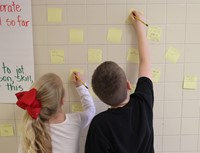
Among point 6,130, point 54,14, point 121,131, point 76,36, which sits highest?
point 54,14

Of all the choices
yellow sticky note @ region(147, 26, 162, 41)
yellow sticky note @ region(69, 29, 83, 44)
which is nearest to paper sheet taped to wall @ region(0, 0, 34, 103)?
yellow sticky note @ region(69, 29, 83, 44)

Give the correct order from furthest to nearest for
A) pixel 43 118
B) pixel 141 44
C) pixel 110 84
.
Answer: pixel 141 44
pixel 43 118
pixel 110 84

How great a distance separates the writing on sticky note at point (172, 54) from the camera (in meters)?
1.44

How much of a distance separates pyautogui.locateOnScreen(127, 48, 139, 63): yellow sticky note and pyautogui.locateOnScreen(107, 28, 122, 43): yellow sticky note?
3.7 inches

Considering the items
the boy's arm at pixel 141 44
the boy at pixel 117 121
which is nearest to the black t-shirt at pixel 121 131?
the boy at pixel 117 121

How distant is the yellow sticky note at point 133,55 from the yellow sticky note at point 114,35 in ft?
0.31

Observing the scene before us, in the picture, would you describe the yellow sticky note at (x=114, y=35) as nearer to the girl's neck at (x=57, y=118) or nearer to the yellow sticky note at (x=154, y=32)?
the yellow sticky note at (x=154, y=32)

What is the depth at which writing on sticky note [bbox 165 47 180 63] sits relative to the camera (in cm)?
144

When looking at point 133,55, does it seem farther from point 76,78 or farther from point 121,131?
point 121,131

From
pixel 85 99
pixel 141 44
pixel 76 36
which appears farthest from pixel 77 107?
pixel 141 44

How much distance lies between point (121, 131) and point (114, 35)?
58cm

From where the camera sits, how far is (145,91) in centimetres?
122

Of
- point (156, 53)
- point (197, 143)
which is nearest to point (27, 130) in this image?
point (156, 53)

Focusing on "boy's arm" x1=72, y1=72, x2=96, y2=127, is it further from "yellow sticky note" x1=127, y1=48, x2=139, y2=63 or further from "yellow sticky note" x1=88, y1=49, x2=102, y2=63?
"yellow sticky note" x1=127, y1=48, x2=139, y2=63
